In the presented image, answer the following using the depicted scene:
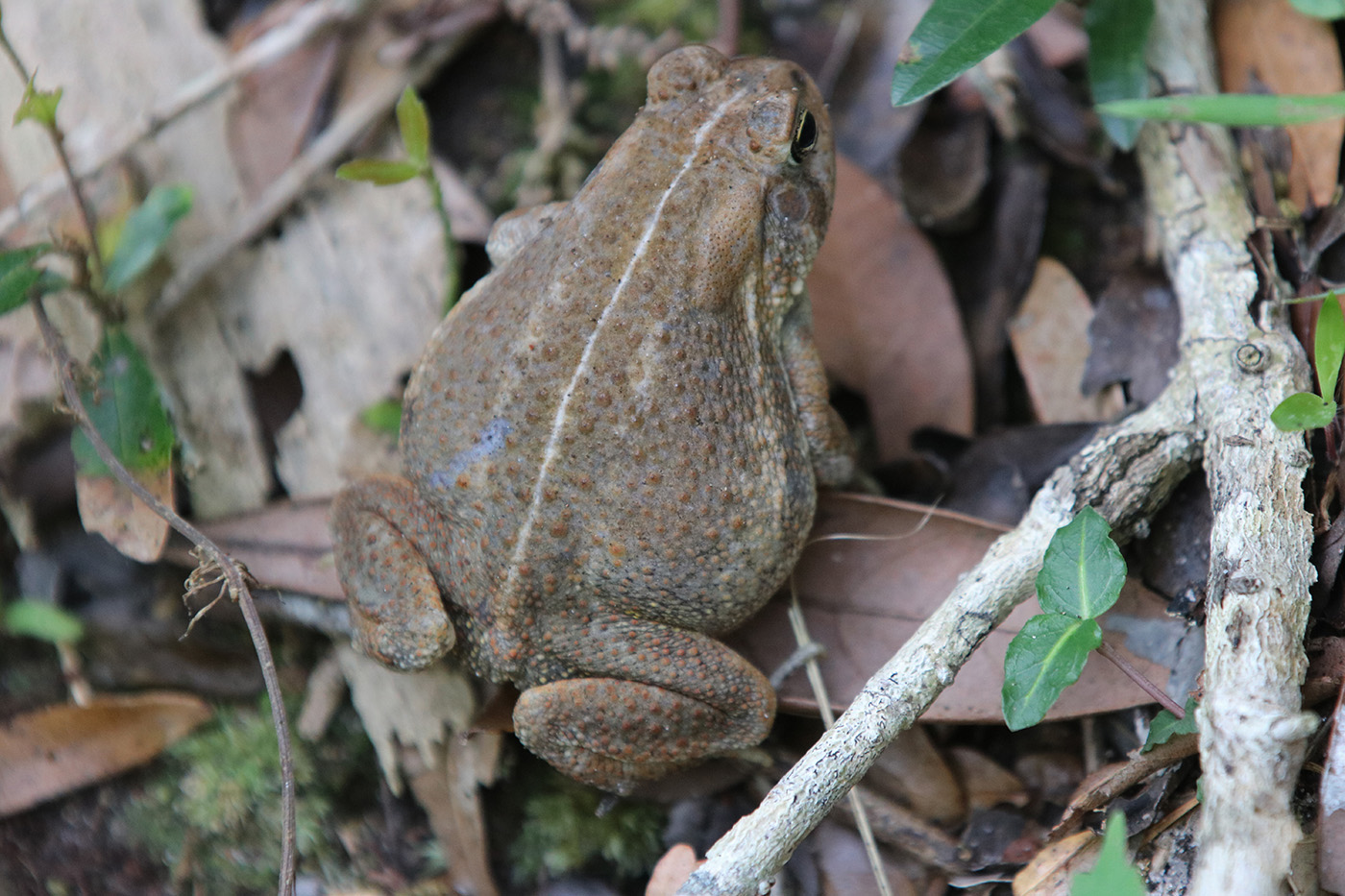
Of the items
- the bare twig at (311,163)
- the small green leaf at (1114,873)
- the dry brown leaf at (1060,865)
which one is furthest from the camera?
the bare twig at (311,163)

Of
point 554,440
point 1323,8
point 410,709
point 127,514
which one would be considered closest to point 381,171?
point 554,440

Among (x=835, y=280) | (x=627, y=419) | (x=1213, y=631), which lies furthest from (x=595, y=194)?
(x=1213, y=631)

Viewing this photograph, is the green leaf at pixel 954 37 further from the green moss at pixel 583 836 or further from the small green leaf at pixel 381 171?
the green moss at pixel 583 836

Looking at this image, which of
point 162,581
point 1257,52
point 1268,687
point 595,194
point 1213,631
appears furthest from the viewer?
point 162,581

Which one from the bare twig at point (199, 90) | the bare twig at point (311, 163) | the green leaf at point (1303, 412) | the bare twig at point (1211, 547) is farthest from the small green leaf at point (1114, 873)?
the bare twig at point (199, 90)

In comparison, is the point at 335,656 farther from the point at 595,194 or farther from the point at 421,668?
the point at 595,194

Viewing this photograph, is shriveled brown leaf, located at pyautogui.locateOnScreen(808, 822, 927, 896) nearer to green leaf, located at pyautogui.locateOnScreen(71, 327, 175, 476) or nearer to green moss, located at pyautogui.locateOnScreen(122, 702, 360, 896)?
green moss, located at pyautogui.locateOnScreen(122, 702, 360, 896)
